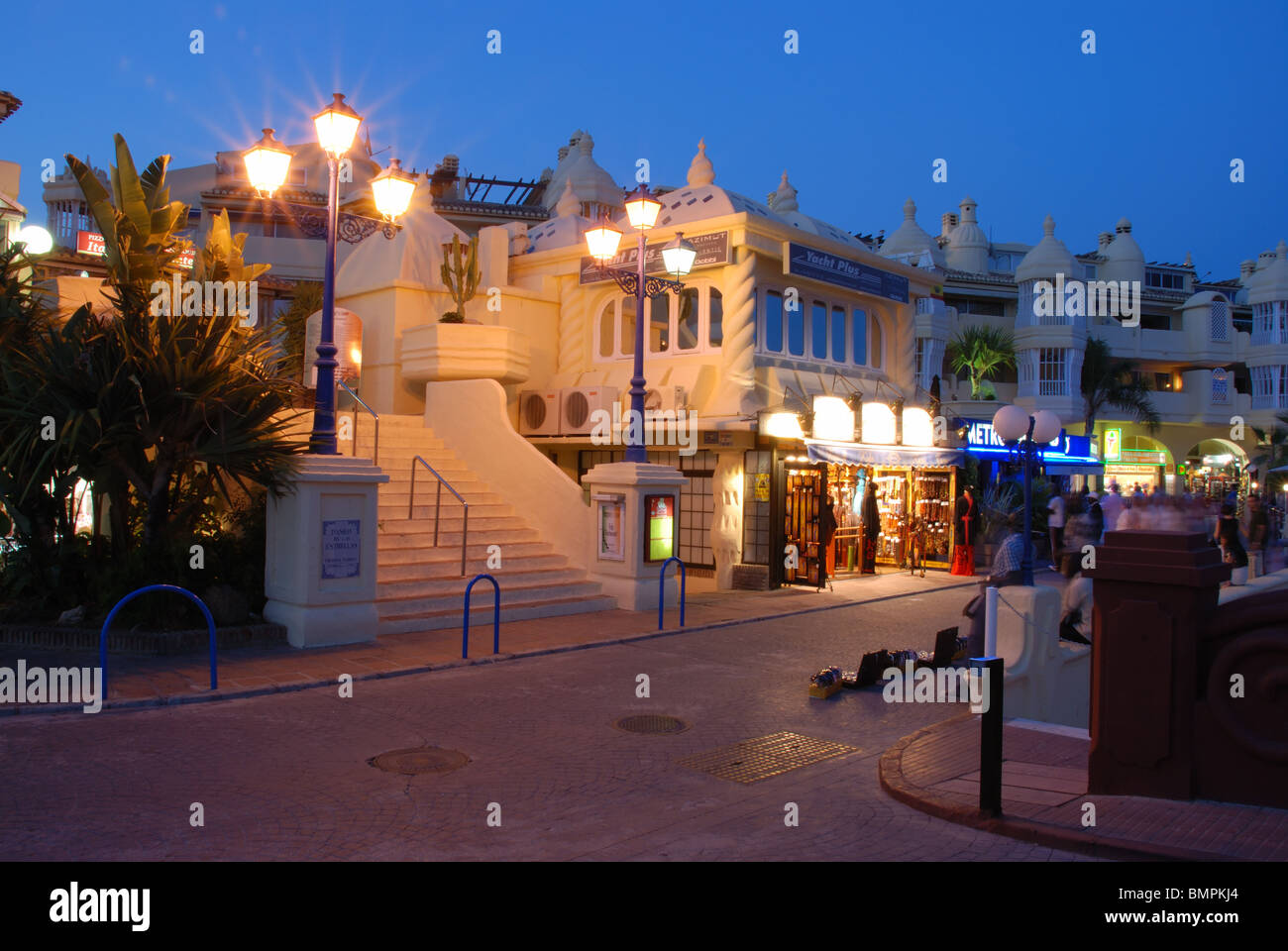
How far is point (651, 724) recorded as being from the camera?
8516mm

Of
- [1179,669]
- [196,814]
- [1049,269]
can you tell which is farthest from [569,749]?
[1049,269]

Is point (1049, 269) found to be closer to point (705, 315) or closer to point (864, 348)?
point (864, 348)

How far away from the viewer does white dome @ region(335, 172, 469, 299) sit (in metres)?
20.5

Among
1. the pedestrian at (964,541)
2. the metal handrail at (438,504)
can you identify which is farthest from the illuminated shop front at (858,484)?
the metal handrail at (438,504)

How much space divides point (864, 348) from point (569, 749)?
15.9 metres

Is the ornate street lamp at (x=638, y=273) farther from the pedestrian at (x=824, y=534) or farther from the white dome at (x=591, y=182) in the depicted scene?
the white dome at (x=591, y=182)

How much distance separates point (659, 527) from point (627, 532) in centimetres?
58

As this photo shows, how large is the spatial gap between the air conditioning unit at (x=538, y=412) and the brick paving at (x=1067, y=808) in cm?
1292

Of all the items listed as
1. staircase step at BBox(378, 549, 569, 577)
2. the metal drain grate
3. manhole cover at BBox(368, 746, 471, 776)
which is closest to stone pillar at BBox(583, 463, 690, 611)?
staircase step at BBox(378, 549, 569, 577)

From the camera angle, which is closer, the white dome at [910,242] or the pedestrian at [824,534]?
the pedestrian at [824,534]

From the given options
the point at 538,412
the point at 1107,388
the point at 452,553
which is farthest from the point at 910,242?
the point at 452,553

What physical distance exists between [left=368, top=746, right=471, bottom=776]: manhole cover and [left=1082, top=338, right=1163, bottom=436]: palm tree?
37748 mm

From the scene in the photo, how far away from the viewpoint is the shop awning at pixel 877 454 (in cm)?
1712

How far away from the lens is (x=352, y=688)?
377 inches
